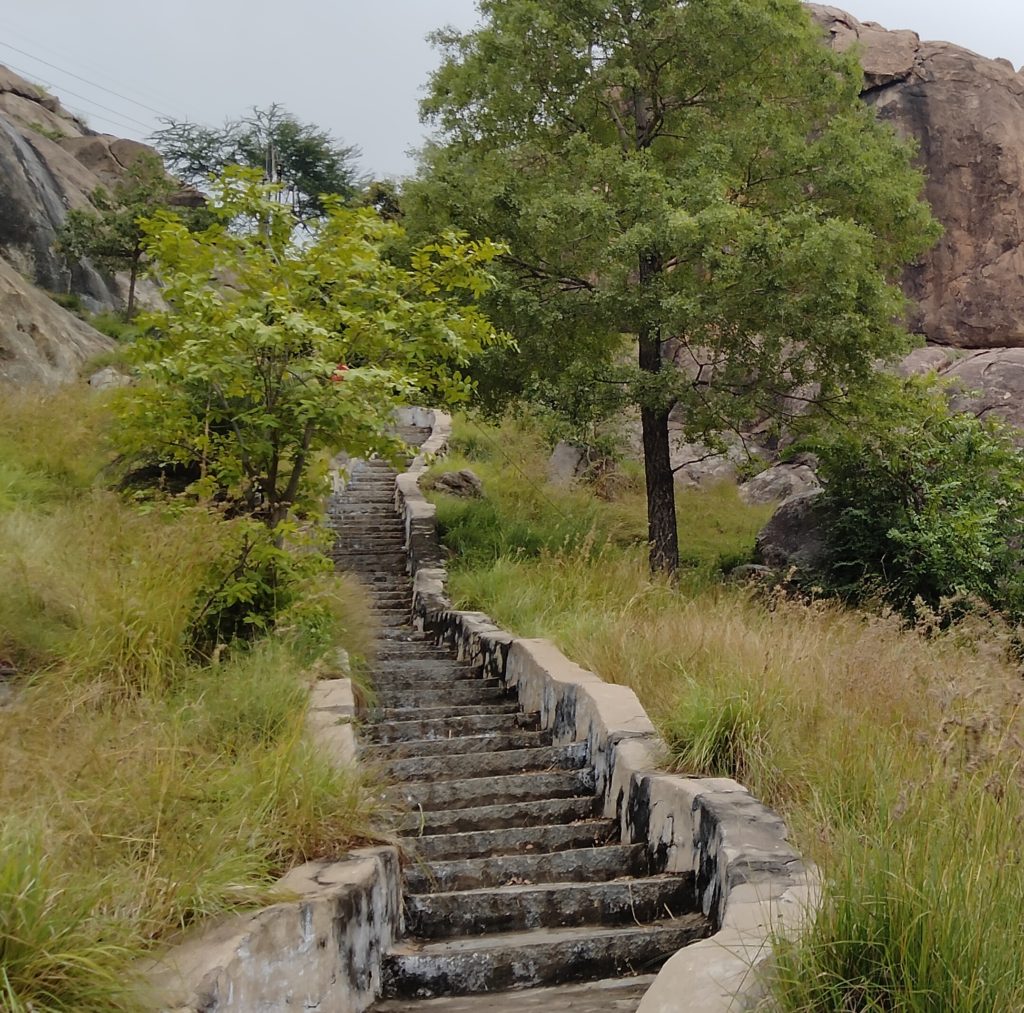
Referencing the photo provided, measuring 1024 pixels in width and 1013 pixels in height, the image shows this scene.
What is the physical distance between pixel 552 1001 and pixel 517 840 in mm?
1278

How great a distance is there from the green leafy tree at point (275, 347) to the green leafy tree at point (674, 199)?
13.2ft

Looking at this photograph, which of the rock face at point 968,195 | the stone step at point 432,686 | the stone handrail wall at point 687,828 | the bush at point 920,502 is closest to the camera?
the stone handrail wall at point 687,828

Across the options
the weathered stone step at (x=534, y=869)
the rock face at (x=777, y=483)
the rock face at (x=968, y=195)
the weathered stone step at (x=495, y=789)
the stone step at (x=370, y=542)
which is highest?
the rock face at (x=968, y=195)

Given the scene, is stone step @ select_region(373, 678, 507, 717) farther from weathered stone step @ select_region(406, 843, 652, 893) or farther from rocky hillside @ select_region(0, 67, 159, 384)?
rocky hillside @ select_region(0, 67, 159, 384)

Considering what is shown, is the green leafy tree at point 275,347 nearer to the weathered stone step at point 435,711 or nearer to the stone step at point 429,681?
the weathered stone step at point 435,711

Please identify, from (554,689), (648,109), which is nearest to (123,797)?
(554,689)

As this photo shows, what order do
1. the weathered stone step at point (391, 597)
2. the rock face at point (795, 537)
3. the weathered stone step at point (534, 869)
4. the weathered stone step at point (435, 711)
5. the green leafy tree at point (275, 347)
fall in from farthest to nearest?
the rock face at point (795, 537) < the weathered stone step at point (391, 597) < the weathered stone step at point (435, 711) < the green leafy tree at point (275, 347) < the weathered stone step at point (534, 869)

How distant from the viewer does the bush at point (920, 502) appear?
10.4 meters

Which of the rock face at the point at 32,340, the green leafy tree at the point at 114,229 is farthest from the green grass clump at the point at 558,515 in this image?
the green leafy tree at the point at 114,229

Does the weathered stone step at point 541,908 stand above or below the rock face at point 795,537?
below

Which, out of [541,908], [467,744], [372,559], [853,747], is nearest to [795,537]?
[372,559]

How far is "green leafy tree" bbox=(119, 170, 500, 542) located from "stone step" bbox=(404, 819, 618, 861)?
2.27m

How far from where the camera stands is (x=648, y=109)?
39.8ft

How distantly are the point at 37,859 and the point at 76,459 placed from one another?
294 inches
